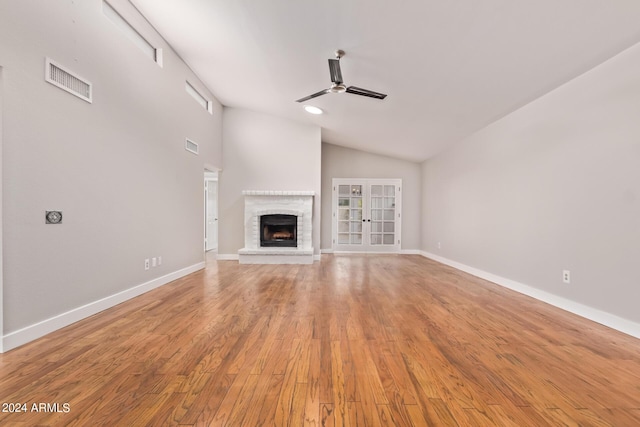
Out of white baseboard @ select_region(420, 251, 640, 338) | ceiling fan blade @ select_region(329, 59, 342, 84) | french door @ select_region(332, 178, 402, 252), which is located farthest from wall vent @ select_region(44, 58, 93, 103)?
french door @ select_region(332, 178, 402, 252)

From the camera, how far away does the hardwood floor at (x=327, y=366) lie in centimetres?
A: 141

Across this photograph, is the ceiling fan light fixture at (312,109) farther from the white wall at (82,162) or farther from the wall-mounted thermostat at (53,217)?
the wall-mounted thermostat at (53,217)

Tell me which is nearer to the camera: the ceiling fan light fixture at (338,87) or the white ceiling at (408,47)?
the white ceiling at (408,47)

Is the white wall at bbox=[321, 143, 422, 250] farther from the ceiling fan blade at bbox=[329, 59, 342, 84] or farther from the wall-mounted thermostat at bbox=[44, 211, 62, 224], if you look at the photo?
the wall-mounted thermostat at bbox=[44, 211, 62, 224]

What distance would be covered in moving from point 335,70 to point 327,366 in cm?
302

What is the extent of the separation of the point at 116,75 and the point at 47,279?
2185 millimetres

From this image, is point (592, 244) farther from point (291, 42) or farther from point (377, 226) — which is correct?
point (377, 226)

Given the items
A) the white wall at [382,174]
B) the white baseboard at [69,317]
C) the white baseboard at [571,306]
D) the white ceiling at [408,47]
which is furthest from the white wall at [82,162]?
the white baseboard at [571,306]

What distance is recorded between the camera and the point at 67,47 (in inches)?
99.3

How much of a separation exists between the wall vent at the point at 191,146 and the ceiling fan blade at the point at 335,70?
9.02ft

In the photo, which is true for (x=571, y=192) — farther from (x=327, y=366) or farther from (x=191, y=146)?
(x=191, y=146)

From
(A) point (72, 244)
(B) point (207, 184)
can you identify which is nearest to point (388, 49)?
(A) point (72, 244)

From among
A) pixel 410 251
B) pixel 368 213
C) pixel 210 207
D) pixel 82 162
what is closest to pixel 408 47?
pixel 82 162

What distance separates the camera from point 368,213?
305 inches
